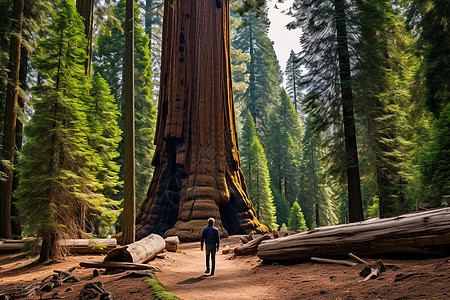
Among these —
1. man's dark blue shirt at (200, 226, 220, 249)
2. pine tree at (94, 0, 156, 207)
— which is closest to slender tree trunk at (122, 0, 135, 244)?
man's dark blue shirt at (200, 226, 220, 249)

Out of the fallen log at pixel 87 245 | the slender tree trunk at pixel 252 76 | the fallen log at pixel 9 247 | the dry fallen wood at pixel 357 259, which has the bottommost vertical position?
the fallen log at pixel 9 247

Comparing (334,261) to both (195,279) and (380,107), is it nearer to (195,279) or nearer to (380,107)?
(195,279)

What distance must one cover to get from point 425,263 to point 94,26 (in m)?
16.8

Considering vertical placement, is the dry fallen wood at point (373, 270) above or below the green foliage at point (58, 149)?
below

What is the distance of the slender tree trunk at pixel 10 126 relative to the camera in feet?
43.2

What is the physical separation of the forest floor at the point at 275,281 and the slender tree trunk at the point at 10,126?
535cm

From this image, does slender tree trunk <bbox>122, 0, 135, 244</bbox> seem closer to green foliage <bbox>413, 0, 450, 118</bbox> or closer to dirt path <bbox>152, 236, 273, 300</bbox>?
dirt path <bbox>152, 236, 273, 300</bbox>

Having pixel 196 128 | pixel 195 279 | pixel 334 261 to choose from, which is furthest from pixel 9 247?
pixel 334 261

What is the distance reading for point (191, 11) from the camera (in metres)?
17.9

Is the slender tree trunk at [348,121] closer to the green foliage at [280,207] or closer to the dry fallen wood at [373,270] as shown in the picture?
the dry fallen wood at [373,270]

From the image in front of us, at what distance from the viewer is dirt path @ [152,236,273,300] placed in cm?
534

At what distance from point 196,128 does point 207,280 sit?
11229 millimetres

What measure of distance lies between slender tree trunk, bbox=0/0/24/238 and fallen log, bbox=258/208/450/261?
11.8m

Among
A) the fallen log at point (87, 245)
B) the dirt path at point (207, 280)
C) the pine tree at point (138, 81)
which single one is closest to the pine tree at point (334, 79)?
the dirt path at point (207, 280)
